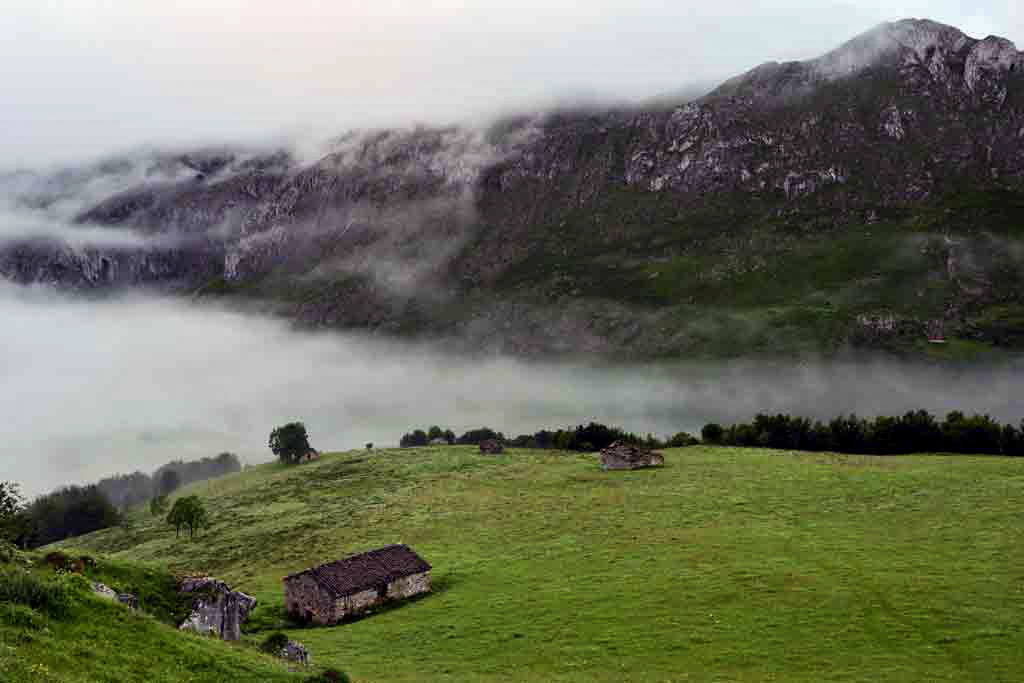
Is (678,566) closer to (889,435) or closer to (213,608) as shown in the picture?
(213,608)

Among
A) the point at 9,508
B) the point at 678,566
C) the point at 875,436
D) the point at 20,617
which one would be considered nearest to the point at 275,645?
the point at 9,508

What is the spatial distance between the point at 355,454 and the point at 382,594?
86373 mm

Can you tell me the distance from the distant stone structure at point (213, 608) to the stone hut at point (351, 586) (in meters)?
17.3

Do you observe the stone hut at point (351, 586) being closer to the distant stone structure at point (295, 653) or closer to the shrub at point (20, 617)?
the distant stone structure at point (295, 653)

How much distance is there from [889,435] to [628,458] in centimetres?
4124

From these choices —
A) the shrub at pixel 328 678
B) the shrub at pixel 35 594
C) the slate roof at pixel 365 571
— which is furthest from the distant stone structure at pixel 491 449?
the shrub at pixel 35 594

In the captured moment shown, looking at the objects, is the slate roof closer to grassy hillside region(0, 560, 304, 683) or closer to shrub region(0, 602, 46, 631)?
grassy hillside region(0, 560, 304, 683)

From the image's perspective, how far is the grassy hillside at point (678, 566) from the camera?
4178 cm

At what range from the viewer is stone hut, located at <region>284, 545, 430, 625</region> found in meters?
61.2

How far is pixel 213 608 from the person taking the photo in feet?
137

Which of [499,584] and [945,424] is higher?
[945,424]

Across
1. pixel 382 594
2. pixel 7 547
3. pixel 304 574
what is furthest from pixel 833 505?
pixel 7 547

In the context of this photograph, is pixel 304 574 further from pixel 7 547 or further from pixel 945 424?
pixel 945 424

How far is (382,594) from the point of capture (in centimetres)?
6347
